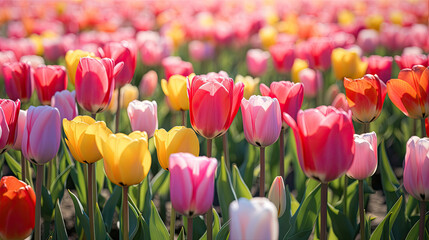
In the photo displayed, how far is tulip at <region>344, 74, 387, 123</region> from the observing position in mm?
1810

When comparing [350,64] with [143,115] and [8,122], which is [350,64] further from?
[8,122]

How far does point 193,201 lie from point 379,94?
0.95 meters

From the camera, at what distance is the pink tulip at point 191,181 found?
4.05ft

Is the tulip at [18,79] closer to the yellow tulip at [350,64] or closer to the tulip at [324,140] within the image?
the tulip at [324,140]

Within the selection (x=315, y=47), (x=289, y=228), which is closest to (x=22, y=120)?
A: (x=289, y=228)

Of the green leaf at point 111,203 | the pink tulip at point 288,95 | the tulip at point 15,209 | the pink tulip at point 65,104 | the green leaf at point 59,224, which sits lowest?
the green leaf at point 111,203

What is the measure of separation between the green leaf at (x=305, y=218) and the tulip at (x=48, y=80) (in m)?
1.23

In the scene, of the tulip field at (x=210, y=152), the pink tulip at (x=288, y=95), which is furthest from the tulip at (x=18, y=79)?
the pink tulip at (x=288, y=95)

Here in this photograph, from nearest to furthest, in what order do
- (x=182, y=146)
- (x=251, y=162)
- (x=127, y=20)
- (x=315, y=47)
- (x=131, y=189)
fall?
(x=182, y=146) → (x=131, y=189) → (x=251, y=162) → (x=315, y=47) → (x=127, y=20)

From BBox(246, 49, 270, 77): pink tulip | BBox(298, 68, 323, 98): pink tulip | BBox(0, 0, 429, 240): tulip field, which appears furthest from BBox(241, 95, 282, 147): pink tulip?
BBox(246, 49, 270, 77): pink tulip

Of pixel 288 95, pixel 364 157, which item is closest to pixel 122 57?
pixel 288 95

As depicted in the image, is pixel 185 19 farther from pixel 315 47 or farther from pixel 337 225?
pixel 337 225

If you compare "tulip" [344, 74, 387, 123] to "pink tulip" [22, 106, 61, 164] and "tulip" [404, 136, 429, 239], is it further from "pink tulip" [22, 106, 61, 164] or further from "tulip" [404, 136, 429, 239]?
"pink tulip" [22, 106, 61, 164]

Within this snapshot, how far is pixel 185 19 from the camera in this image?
584 cm
